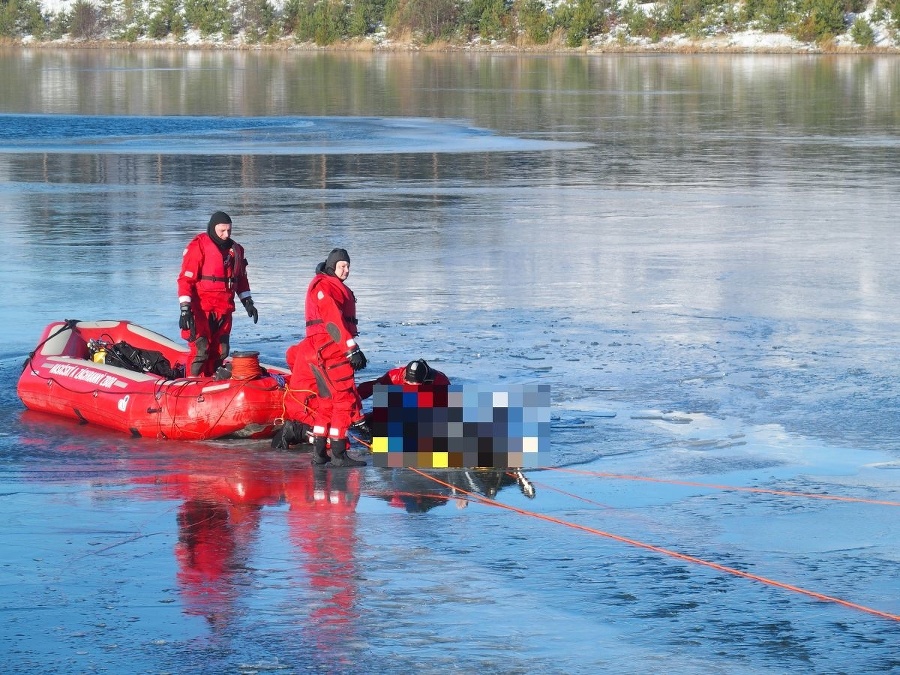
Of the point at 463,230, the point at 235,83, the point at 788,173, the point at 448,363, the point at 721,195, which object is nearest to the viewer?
the point at 448,363

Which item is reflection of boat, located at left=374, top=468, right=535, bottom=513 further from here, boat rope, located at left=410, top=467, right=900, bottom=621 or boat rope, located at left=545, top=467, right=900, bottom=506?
boat rope, located at left=545, top=467, right=900, bottom=506

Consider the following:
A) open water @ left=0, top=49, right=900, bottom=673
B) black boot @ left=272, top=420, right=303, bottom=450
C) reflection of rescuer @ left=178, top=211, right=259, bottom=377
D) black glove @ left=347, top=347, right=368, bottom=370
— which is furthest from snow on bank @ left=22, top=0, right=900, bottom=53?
black glove @ left=347, top=347, right=368, bottom=370

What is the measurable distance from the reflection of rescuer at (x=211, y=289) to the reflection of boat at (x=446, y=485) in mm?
2400

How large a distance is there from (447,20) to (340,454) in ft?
315

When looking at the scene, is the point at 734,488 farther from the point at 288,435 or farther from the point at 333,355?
the point at 288,435

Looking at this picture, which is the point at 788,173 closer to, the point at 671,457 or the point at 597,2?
the point at 671,457

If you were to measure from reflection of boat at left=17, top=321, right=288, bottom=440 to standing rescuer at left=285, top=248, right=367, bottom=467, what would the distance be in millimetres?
632

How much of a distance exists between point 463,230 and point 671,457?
33.3 feet

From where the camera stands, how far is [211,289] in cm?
1126

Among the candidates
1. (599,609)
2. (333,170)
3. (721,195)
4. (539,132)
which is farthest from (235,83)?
(599,609)

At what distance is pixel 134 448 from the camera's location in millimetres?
10117

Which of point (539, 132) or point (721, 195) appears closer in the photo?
point (721, 195)

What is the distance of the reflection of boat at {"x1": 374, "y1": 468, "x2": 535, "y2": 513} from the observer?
8781 mm

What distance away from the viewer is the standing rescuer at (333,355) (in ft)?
30.6
